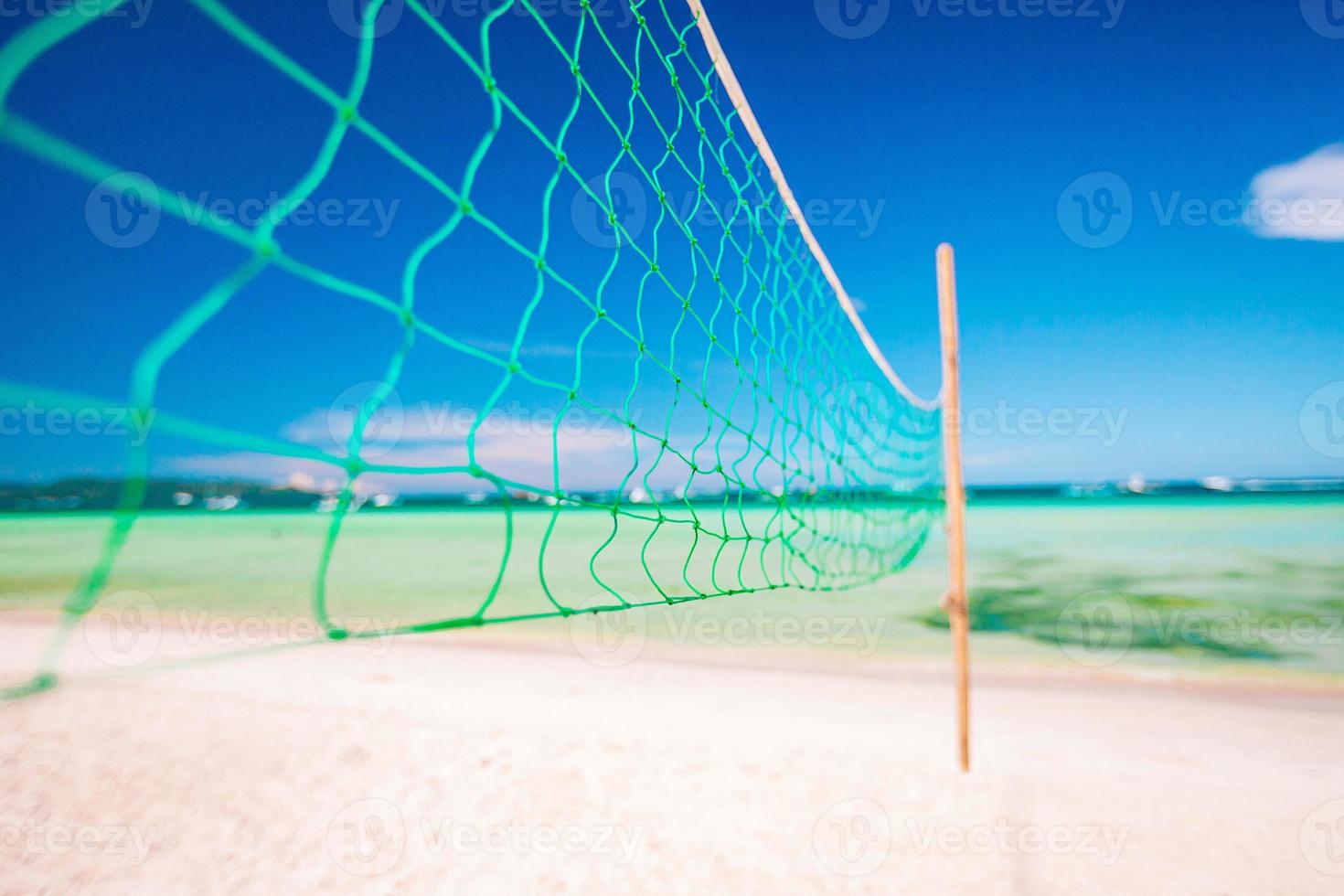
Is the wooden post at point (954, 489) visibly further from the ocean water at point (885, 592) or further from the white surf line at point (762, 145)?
the ocean water at point (885, 592)

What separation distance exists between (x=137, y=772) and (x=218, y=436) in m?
2.77

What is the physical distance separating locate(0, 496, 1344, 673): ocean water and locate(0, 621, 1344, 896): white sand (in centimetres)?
86

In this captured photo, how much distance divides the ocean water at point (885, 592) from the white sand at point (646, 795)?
86 centimetres

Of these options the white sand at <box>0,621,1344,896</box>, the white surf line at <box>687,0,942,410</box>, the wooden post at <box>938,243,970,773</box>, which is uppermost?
the white surf line at <box>687,0,942,410</box>

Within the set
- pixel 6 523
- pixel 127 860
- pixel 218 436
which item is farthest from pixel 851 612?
pixel 6 523

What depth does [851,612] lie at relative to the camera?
7.66 m

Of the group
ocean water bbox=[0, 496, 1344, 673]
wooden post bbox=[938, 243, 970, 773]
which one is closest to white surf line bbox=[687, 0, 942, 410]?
wooden post bbox=[938, 243, 970, 773]

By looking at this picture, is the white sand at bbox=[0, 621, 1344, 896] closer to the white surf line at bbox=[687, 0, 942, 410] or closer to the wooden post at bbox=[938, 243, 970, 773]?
the wooden post at bbox=[938, 243, 970, 773]

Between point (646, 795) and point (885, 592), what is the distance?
23.1ft

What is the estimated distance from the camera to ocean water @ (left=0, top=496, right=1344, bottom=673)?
241 inches

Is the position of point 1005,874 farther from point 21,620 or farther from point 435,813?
point 21,620

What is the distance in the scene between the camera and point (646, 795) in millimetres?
2393

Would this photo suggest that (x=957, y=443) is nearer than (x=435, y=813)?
No

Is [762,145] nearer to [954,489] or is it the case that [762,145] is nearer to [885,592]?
[954,489]
